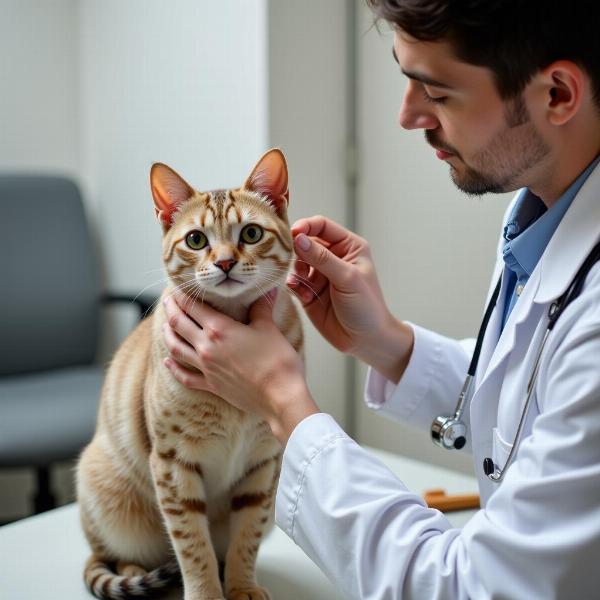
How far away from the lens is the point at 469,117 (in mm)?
817

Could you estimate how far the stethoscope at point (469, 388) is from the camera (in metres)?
0.79

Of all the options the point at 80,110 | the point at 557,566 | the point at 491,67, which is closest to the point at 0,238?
the point at 80,110

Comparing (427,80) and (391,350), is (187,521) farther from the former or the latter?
(427,80)

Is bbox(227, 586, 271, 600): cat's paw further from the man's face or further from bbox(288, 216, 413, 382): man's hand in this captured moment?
the man's face

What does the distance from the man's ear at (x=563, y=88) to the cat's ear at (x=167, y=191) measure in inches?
20.4

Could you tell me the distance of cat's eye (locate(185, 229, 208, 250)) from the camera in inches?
39.7

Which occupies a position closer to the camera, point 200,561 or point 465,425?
point 200,561

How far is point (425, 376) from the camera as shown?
1.26m

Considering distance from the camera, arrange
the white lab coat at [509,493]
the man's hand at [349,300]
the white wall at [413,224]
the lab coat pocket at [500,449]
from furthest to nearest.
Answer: the white wall at [413,224]
the man's hand at [349,300]
the lab coat pocket at [500,449]
the white lab coat at [509,493]

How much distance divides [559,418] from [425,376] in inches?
22.7

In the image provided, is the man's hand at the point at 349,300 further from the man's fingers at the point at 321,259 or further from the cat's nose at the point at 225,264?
the cat's nose at the point at 225,264

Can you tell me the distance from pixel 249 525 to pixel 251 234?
1.39 ft

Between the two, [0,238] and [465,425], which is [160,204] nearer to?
[465,425]

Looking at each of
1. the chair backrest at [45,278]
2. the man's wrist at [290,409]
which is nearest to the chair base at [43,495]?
the chair backrest at [45,278]
